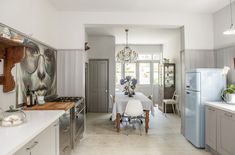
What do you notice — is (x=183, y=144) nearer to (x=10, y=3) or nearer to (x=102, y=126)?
(x=102, y=126)

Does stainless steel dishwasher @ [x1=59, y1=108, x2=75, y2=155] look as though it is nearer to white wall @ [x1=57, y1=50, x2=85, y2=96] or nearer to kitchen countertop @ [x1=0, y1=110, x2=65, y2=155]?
kitchen countertop @ [x1=0, y1=110, x2=65, y2=155]

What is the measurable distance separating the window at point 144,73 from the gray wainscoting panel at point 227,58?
513 centimetres

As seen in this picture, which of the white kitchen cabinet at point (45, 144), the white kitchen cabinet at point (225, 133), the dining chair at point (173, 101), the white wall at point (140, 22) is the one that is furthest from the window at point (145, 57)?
the white kitchen cabinet at point (45, 144)

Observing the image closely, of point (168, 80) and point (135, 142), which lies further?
point (168, 80)

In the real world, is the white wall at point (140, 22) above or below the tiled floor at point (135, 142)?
above

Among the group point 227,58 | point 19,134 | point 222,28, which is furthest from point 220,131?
point 19,134

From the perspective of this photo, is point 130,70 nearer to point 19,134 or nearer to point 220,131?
point 220,131

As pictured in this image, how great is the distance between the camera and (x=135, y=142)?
12.8ft

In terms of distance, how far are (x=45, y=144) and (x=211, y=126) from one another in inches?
114

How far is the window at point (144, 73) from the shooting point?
9.14 m

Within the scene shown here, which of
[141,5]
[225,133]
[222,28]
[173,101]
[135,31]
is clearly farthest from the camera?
[173,101]

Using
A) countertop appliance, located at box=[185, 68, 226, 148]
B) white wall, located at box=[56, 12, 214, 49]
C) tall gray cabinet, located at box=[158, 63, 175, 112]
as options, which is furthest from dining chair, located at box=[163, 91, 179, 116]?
countertop appliance, located at box=[185, 68, 226, 148]

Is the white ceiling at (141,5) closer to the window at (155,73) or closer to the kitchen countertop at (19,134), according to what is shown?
the kitchen countertop at (19,134)

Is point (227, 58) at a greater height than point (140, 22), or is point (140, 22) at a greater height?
point (140, 22)
